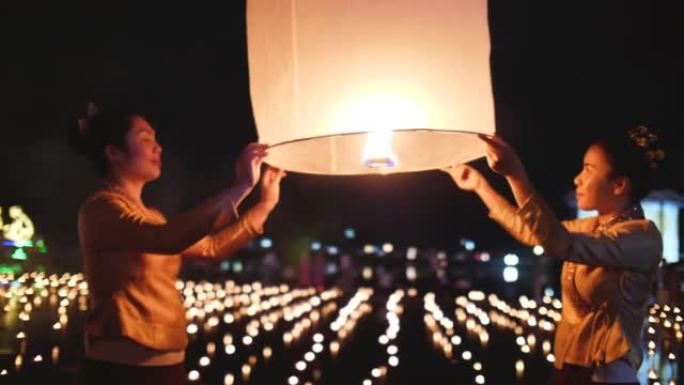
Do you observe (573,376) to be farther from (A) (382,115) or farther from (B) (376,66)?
(B) (376,66)

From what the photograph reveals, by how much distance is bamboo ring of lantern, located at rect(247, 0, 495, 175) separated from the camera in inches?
78.3

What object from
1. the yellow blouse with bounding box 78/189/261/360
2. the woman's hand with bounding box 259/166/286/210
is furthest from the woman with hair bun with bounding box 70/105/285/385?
the woman's hand with bounding box 259/166/286/210

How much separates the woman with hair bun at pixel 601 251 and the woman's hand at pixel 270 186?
982mm

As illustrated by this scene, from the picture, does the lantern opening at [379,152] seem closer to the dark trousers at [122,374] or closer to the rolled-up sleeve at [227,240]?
the rolled-up sleeve at [227,240]

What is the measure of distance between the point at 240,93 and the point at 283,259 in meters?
16.0

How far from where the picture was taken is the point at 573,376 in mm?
2500

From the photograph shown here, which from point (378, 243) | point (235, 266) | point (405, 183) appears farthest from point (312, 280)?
point (235, 266)

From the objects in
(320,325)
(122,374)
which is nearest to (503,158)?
(122,374)

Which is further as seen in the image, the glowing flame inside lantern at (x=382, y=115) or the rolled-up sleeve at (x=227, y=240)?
the rolled-up sleeve at (x=227, y=240)

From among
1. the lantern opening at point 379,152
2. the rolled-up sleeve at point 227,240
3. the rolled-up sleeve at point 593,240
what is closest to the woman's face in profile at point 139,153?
the rolled-up sleeve at point 227,240

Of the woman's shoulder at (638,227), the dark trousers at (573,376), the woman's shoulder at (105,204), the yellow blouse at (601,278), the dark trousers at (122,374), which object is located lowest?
the dark trousers at (573,376)

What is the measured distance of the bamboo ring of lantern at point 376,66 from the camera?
199cm

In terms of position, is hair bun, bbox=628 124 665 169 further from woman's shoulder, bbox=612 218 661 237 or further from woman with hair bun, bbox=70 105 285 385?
woman with hair bun, bbox=70 105 285 385

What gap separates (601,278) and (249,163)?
131 centimetres
